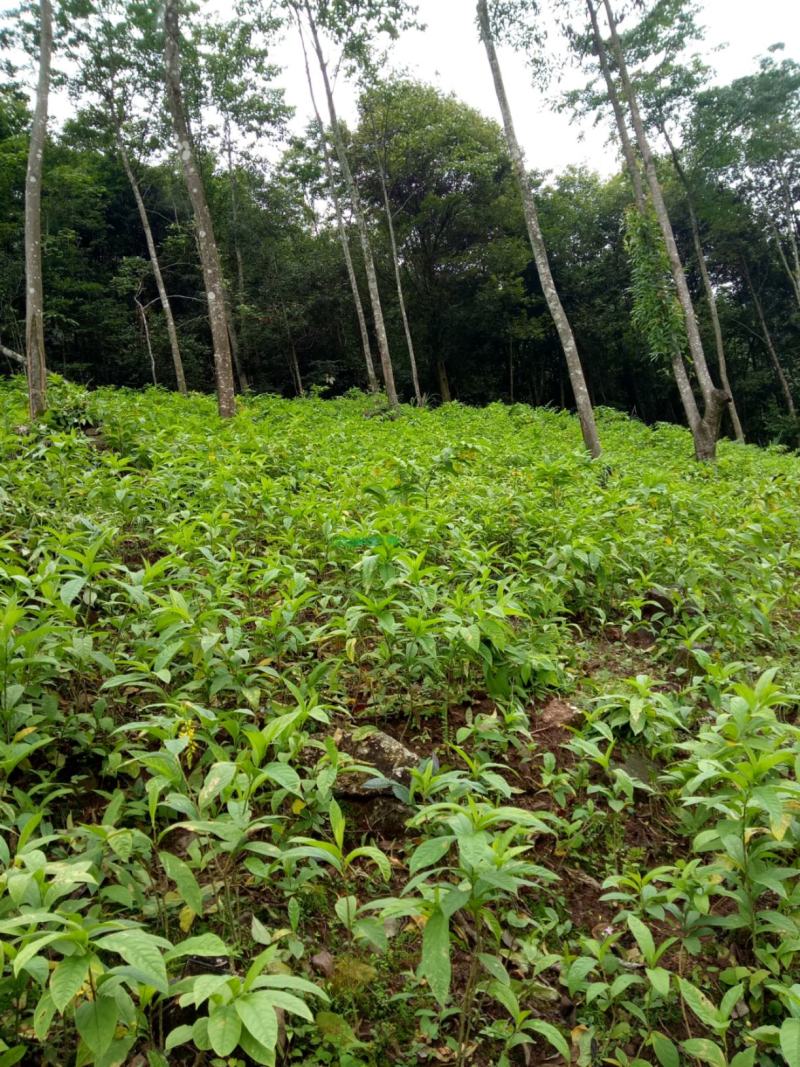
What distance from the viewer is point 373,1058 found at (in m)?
1.73

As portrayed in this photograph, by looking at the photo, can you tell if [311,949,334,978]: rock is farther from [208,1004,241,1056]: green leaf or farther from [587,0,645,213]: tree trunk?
[587,0,645,213]: tree trunk

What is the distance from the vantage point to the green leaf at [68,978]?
1265 mm

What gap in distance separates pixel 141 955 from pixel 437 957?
2.30 ft

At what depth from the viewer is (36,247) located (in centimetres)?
779

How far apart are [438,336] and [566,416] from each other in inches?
395

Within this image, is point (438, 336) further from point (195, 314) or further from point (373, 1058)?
point (373, 1058)

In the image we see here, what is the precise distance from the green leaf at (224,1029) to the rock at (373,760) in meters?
1.14

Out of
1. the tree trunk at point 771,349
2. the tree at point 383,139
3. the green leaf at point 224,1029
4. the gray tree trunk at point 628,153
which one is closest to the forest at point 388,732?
the green leaf at point 224,1029

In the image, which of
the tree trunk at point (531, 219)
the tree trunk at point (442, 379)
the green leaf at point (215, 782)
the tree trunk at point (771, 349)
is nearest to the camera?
the green leaf at point (215, 782)

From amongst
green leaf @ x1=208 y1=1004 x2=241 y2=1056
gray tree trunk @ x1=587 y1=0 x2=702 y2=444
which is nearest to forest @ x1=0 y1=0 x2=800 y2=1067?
green leaf @ x1=208 y1=1004 x2=241 y2=1056

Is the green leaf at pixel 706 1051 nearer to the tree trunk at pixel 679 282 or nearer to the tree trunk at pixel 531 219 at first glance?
the tree trunk at pixel 531 219

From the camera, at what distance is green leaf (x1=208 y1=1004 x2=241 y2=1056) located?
129 cm

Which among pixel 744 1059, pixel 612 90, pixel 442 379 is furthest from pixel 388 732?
pixel 442 379

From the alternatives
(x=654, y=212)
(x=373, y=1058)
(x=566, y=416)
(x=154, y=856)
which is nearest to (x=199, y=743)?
(x=154, y=856)
